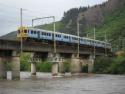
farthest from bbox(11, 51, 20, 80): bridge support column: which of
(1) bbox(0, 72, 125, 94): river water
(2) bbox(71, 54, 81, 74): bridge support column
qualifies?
(2) bbox(71, 54, 81, 74): bridge support column

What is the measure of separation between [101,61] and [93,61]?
3131mm

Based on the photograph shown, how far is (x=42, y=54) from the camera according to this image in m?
114

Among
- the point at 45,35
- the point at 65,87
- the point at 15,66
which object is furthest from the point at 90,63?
the point at 65,87

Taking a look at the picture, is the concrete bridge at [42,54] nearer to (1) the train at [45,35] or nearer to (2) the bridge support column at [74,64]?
(2) the bridge support column at [74,64]

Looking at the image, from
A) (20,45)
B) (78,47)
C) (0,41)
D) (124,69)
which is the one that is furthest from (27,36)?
(124,69)

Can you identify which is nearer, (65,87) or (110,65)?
(65,87)

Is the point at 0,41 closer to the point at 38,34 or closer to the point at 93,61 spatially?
the point at 38,34

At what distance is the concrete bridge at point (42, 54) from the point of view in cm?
8998

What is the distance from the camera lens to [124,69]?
419 ft

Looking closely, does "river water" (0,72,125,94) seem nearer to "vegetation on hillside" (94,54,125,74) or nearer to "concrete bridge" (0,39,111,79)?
"concrete bridge" (0,39,111,79)

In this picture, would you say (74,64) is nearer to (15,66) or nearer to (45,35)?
(45,35)

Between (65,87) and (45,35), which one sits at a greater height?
(45,35)

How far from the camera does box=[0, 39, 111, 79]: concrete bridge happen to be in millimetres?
89981

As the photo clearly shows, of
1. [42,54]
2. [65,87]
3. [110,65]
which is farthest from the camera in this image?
[110,65]
